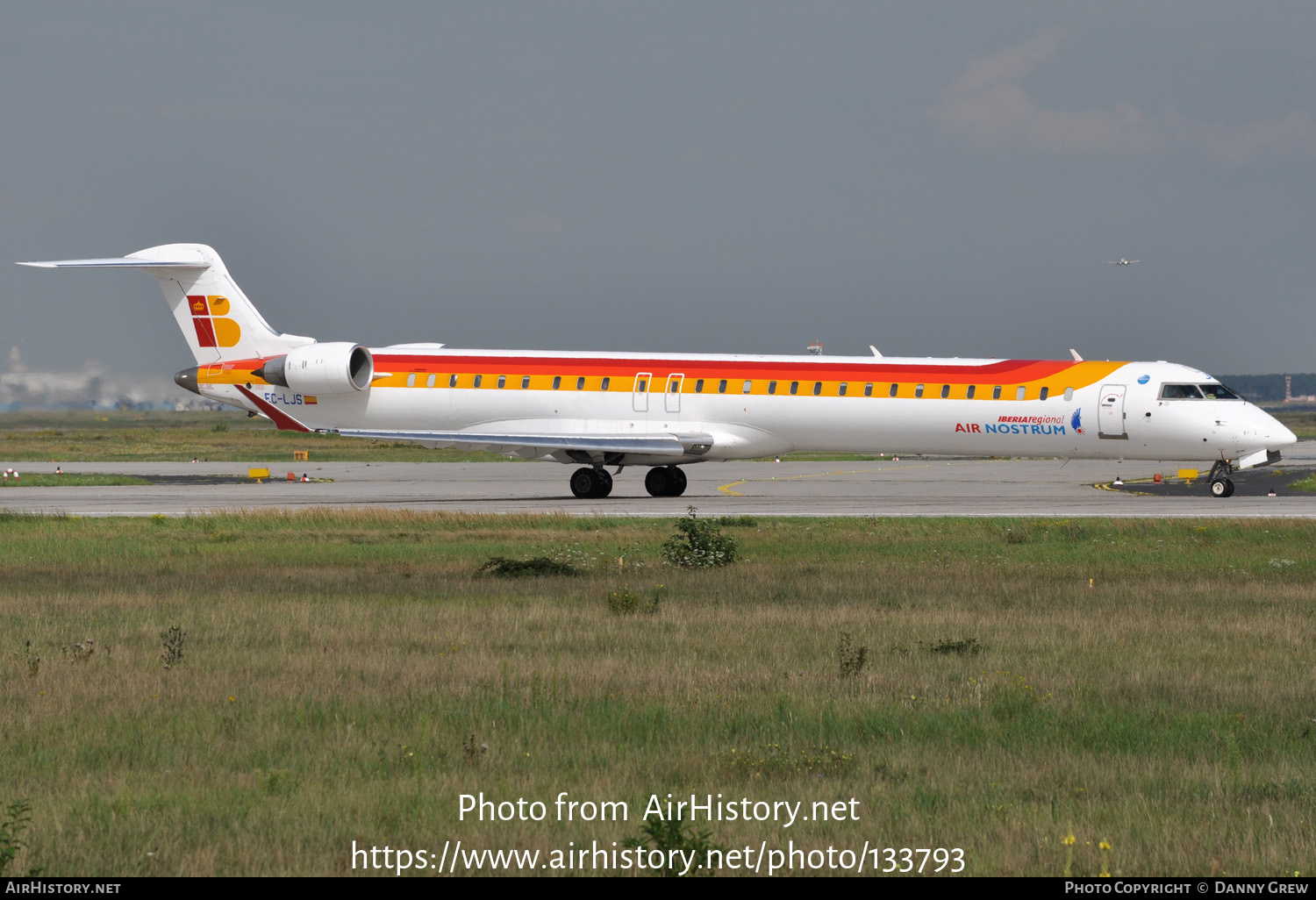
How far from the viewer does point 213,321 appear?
38688 mm

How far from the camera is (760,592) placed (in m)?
16.6

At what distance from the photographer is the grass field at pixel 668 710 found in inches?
276

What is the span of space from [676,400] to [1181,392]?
11.9 meters

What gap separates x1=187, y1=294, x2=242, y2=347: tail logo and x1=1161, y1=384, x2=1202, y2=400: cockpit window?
950 inches

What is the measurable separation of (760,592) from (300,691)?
23.7 ft

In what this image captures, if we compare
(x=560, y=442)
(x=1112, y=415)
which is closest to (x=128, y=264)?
(x=560, y=442)

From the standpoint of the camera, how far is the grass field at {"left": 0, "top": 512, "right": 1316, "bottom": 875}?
276 inches

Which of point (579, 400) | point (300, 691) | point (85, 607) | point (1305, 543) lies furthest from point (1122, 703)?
point (579, 400)

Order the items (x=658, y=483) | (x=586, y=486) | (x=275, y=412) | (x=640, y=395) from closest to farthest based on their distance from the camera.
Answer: (x=640, y=395) < (x=586, y=486) < (x=658, y=483) < (x=275, y=412)

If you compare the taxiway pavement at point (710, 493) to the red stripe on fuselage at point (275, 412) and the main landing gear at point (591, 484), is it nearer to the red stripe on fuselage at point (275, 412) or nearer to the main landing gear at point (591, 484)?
the main landing gear at point (591, 484)

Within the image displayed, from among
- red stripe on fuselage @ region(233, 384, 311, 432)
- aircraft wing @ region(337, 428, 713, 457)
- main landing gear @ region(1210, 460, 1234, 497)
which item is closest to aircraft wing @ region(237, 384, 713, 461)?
aircraft wing @ region(337, 428, 713, 457)

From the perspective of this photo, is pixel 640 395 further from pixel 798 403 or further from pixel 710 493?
pixel 710 493

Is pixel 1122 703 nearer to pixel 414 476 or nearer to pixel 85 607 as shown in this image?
pixel 85 607

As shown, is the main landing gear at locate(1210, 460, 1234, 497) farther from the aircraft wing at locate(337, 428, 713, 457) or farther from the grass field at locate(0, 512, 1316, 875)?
the grass field at locate(0, 512, 1316, 875)
